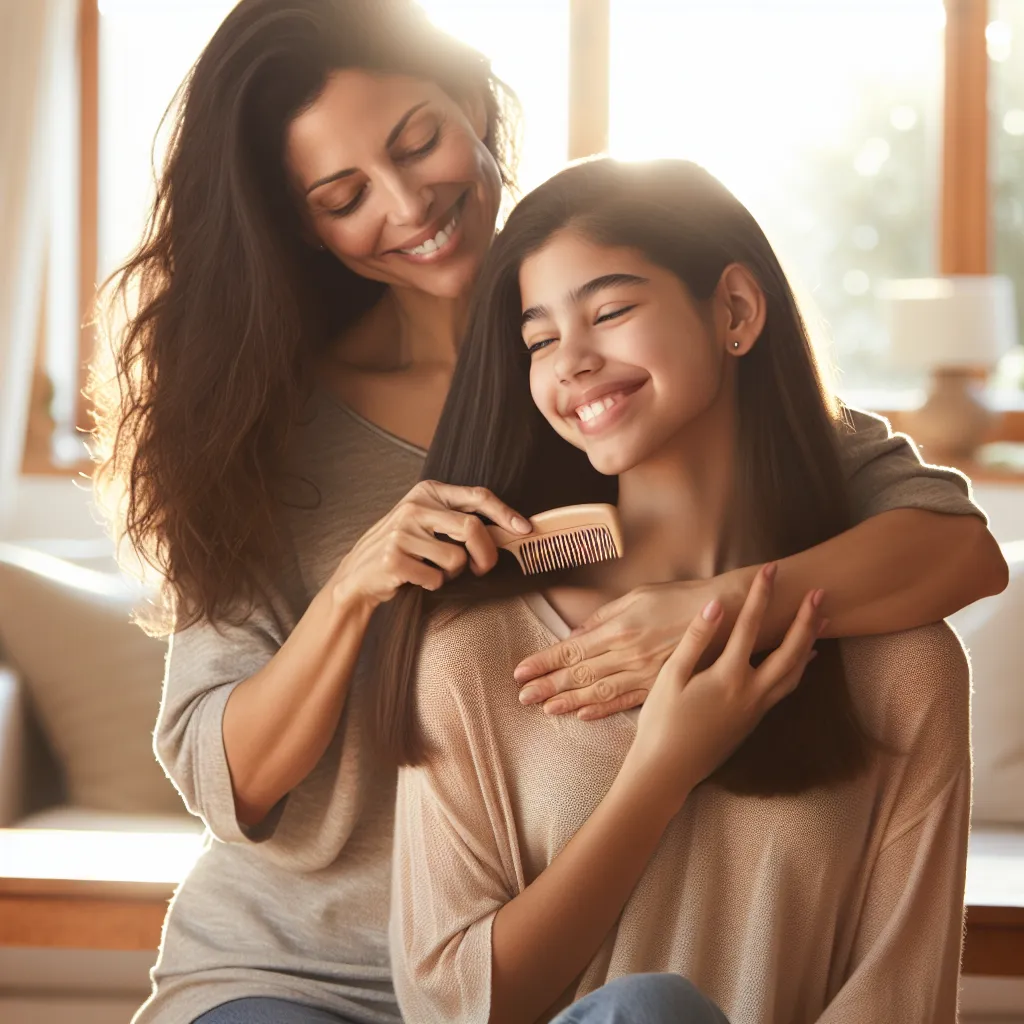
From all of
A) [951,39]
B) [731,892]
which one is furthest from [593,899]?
[951,39]

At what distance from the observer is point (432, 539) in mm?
1161

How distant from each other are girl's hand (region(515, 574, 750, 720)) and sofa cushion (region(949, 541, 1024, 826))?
4.97 feet

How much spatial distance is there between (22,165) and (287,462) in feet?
7.04

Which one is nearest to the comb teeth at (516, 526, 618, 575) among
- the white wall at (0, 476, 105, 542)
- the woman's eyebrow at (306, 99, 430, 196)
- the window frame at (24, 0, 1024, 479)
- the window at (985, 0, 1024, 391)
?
the woman's eyebrow at (306, 99, 430, 196)

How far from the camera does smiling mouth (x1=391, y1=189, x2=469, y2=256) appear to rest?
1.38 metres

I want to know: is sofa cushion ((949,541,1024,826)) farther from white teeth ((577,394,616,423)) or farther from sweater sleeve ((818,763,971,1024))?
white teeth ((577,394,616,423))

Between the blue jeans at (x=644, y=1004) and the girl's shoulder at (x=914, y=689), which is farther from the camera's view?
the girl's shoulder at (x=914, y=689)

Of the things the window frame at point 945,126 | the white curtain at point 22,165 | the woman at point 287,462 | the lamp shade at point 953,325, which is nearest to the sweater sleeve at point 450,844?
the woman at point 287,462

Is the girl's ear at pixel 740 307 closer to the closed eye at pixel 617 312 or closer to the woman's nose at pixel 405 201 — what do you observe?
the closed eye at pixel 617 312

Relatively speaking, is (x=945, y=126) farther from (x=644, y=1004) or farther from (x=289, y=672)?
(x=644, y=1004)

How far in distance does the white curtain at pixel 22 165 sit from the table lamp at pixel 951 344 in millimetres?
2152

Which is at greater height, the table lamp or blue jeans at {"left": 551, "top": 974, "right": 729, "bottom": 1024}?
the table lamp

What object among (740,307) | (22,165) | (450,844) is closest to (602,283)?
(740,307)

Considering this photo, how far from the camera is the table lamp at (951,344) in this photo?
12.1 feet
